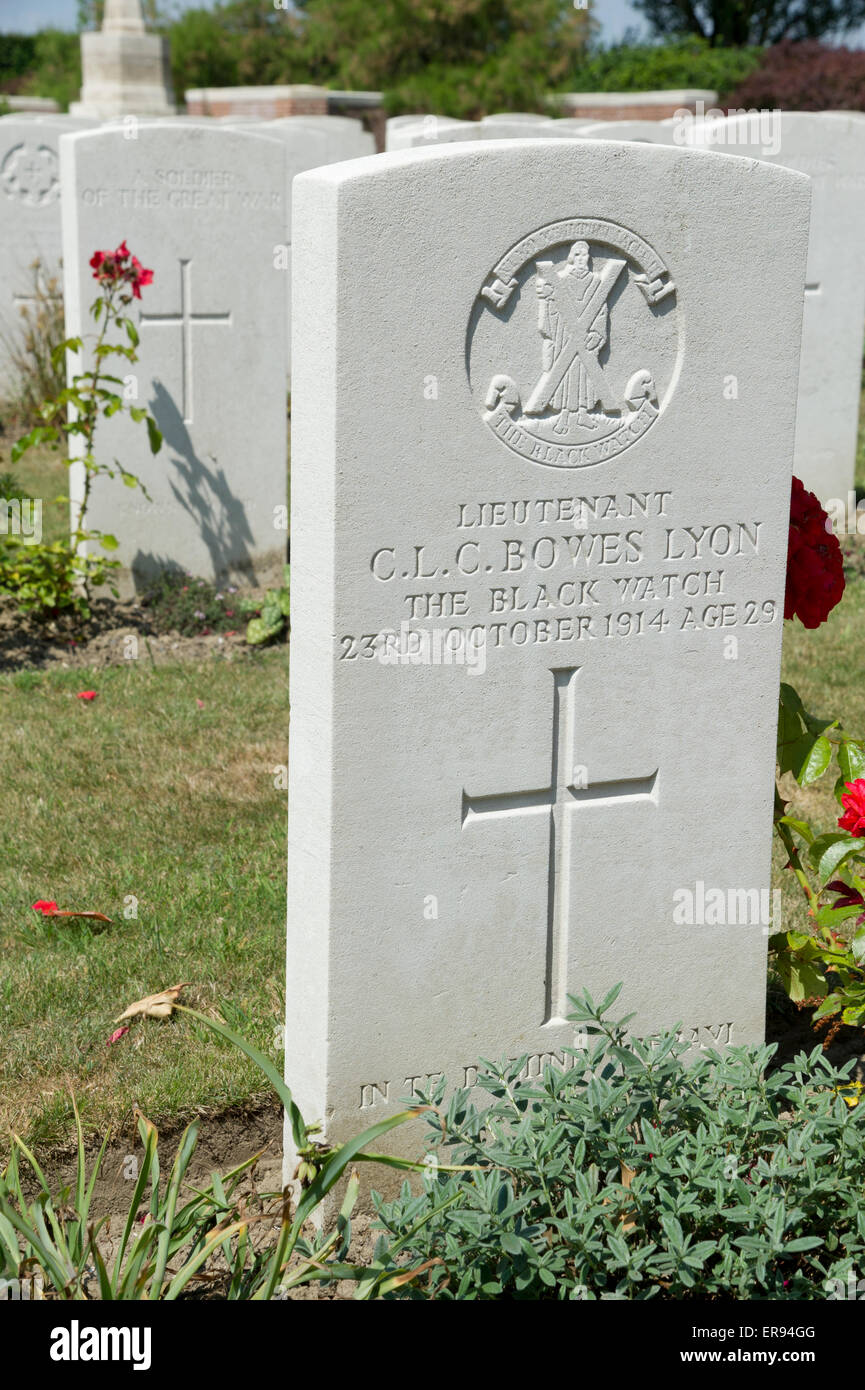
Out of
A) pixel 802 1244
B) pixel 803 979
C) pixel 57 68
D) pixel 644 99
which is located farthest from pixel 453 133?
pixel 57 68

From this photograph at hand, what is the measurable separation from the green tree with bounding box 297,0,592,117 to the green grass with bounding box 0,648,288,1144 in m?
18.7

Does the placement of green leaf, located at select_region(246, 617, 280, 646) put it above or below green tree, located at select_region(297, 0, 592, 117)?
below

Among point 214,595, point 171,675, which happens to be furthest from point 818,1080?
point 214,595

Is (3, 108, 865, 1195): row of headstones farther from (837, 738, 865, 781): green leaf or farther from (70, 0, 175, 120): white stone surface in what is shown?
(70, 0, 175, 120): white stone surface

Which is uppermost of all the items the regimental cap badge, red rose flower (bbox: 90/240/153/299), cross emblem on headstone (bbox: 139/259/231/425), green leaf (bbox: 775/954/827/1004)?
red rose flower (bbox: 90/240/153/299)

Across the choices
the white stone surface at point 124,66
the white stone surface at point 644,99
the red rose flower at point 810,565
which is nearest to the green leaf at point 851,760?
the red rose flower at point 810,565

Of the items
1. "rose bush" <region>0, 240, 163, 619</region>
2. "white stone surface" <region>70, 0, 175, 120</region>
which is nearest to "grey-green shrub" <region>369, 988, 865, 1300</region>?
"rose bush" <region>0, 240, 163, 619</region>

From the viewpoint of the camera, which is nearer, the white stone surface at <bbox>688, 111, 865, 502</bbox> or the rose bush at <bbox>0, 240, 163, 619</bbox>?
the rose bush at <bbox>0, 240, 163, 619</bbox>

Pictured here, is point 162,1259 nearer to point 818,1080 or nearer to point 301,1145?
point 301,1145

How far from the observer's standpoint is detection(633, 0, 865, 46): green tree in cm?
3100

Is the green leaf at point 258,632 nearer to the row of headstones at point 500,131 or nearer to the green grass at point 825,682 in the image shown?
the row of headstones at point 500,131

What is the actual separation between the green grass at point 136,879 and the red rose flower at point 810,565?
1.57 metres

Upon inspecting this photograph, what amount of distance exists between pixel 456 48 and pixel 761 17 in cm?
1078

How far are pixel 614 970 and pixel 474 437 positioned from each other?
117cm
